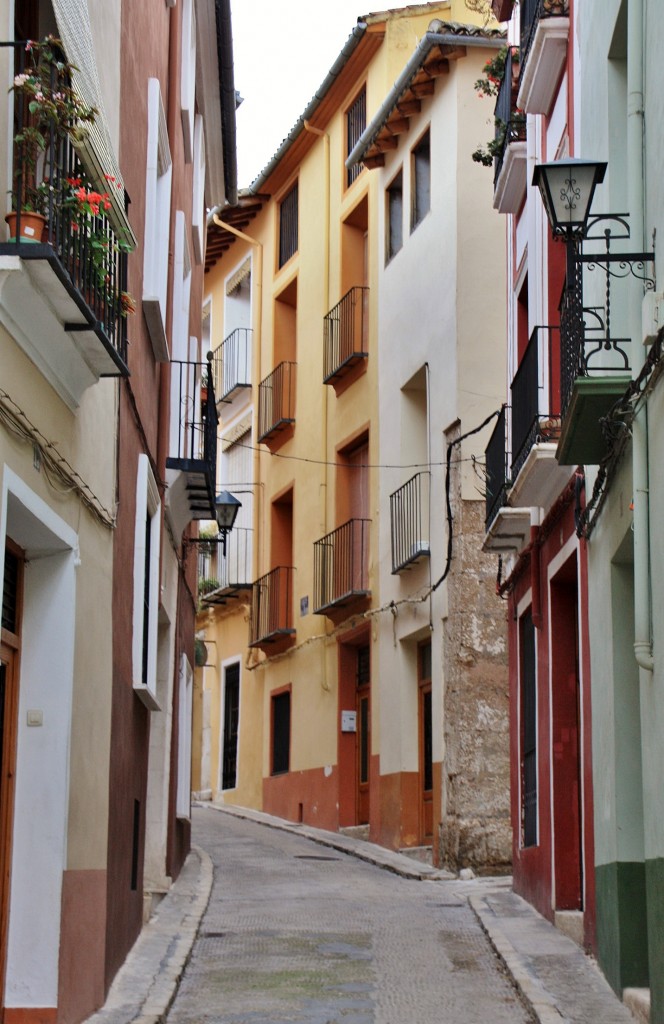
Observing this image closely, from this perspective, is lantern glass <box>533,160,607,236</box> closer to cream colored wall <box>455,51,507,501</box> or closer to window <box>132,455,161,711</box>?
window <box>132,455,161,711</box>

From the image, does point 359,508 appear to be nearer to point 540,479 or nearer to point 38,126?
point 540,479

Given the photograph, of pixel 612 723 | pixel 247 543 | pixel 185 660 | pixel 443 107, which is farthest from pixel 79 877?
pixel 247 543

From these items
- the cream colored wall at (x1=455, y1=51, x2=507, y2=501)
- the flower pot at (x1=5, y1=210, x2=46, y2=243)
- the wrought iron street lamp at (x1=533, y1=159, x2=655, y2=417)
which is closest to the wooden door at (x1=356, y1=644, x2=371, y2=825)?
the cream colored wall at (x1=455, y1=51, x2=507, y2=501)

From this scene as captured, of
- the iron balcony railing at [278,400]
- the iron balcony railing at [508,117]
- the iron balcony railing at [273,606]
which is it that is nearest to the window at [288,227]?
the iron balcony railing at [278,400]

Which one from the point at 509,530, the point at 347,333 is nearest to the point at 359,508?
the point at 347,333

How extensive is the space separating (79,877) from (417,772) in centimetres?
1097

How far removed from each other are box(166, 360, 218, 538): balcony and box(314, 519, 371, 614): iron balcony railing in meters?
5.15

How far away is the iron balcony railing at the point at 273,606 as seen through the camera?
2450 centimetres

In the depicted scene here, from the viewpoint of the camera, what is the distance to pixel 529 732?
14.2 metres

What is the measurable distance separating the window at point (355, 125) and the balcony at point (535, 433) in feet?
33.8

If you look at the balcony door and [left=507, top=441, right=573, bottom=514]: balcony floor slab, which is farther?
the balcony door

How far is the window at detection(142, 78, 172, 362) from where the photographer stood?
1137cm

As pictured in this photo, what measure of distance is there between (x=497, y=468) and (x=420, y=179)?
7.00 meters

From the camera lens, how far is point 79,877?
8.41m
